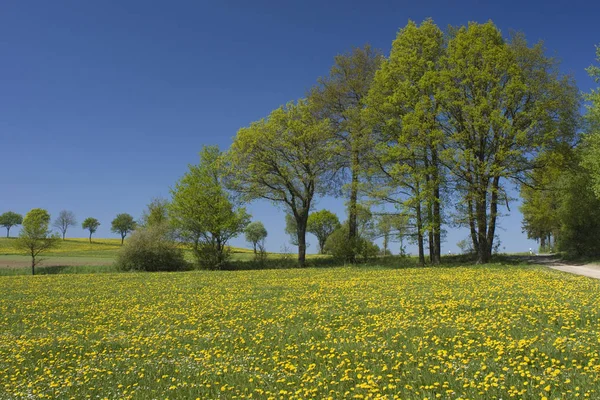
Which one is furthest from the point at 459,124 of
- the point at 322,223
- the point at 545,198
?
the point at 322,223

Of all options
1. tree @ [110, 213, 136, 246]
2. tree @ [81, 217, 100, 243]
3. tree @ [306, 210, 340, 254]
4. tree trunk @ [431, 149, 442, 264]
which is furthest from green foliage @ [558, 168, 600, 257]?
tree @ [81, 217, 100, 243]

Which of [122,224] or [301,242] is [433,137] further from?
[122,224]

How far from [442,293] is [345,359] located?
27.8 feet

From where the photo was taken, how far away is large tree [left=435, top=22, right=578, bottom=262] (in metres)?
28.6

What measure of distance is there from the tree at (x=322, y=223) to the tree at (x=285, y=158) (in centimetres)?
5038

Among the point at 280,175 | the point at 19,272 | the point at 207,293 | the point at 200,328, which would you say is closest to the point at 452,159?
the point at 280,175

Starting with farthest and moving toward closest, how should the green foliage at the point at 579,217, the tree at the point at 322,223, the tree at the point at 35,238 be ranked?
the tree at the point at 322,223
the tree at the point at 35,238
the green foliage at the point at 579,217

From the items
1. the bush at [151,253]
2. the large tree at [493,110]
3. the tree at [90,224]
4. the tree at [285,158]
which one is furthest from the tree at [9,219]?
the large tree at [493,110]

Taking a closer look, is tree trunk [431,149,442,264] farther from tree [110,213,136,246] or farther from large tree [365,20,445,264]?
tree [110,213,136,246]

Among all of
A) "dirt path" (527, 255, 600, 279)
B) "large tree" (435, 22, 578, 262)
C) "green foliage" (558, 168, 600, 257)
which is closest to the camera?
"dirt path" (527, 255, 600, 279)

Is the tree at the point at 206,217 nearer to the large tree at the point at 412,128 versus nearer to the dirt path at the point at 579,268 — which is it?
the large tree at the point at 412,128

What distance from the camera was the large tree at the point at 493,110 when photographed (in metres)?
28.6

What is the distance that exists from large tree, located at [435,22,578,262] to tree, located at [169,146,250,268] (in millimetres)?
21699

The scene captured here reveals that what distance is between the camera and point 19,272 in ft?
132
